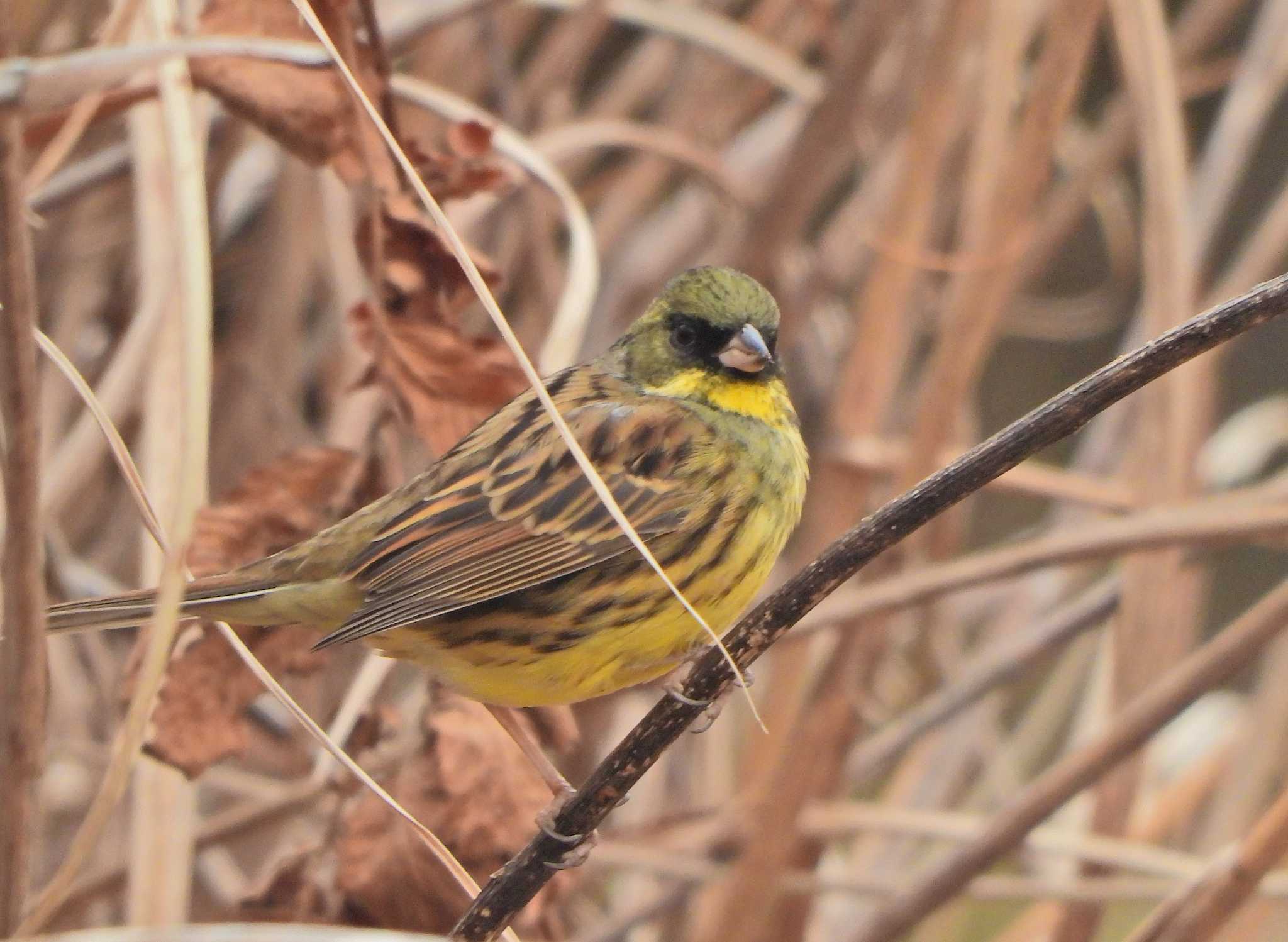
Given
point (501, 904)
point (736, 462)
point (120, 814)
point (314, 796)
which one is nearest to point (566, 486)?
point (736, 462)

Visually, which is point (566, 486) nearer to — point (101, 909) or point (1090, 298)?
point (101, 909)

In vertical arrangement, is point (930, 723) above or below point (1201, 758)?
above

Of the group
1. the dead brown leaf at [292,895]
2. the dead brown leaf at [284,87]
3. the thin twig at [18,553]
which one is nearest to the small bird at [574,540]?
the dead brown leaf at [292,895]

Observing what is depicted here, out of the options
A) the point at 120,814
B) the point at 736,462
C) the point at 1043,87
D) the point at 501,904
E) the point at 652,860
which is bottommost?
the point at 652,860

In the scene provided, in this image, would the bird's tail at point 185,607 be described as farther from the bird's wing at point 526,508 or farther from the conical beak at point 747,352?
the conical beak at point 747,352

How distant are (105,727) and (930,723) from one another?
148 centimetres

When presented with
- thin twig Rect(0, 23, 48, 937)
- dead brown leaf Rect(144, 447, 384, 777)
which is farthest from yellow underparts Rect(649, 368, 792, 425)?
thin twig Rect(0, 23, 48, 937)

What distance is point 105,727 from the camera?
9.49 ft

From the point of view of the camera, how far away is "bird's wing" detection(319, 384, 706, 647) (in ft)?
6.88

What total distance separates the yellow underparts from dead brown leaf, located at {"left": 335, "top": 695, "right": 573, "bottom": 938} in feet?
2.03

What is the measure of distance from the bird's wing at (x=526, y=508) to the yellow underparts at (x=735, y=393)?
5 centimetres

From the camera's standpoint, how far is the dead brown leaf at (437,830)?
6.40 ft

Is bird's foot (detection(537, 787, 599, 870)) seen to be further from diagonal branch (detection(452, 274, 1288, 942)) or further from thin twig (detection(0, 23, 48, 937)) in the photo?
thin twig (detection(0, 23, 48, 937))

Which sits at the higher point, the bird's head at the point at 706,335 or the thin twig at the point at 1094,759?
the bird's head at the point at 706,335
